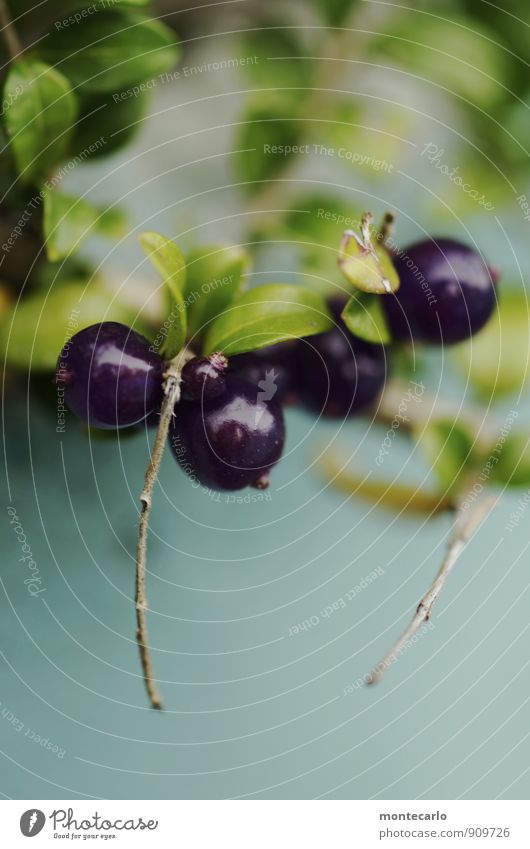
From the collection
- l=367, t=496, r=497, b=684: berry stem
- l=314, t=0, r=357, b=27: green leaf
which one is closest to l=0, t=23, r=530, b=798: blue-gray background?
l=367, t=496, r=497, b=684: berry stem

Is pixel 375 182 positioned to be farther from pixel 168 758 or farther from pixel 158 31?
pixel 168 758

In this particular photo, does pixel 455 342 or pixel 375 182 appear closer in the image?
pixel 455 342

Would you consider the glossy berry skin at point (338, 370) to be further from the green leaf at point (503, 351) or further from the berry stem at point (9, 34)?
the berry stem at point (9, 34)

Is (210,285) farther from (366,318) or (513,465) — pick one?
(513,465)

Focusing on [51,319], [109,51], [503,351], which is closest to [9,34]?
[109,51]

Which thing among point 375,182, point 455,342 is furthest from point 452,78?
point 455,342
